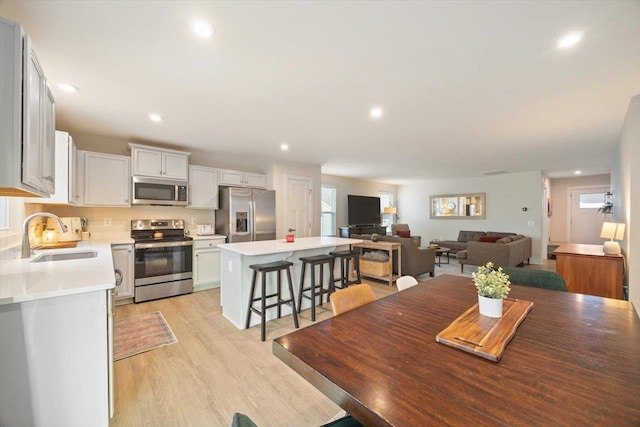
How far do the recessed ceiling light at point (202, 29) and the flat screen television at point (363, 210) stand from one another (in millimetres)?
6513

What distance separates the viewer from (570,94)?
2676 millimetres

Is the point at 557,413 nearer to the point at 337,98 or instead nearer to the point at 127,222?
the point at 337,98

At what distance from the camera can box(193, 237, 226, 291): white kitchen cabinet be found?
14.3ft

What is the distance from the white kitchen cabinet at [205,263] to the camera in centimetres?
436

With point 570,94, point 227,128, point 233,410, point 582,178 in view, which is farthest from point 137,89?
point 582,178

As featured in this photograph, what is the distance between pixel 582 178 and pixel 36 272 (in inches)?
477

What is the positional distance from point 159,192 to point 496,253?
6.38 m

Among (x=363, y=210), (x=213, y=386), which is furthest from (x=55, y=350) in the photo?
(x=363, y=210)

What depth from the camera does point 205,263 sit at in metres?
4.47

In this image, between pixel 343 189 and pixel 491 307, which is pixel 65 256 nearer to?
pixel 491 307

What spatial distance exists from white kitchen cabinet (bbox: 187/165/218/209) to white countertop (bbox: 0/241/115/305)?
2.55 meters

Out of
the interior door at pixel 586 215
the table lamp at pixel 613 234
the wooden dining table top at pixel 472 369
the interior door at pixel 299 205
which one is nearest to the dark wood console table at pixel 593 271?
the table lamp at pixel 613 234

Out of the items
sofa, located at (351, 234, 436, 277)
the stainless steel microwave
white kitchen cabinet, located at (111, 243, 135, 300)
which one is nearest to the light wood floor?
white kitchen cabinet, located at (111, 243, 135, 300)

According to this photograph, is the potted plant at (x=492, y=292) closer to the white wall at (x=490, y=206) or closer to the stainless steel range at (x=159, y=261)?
the stainless steel range at (x=159, y=261)
